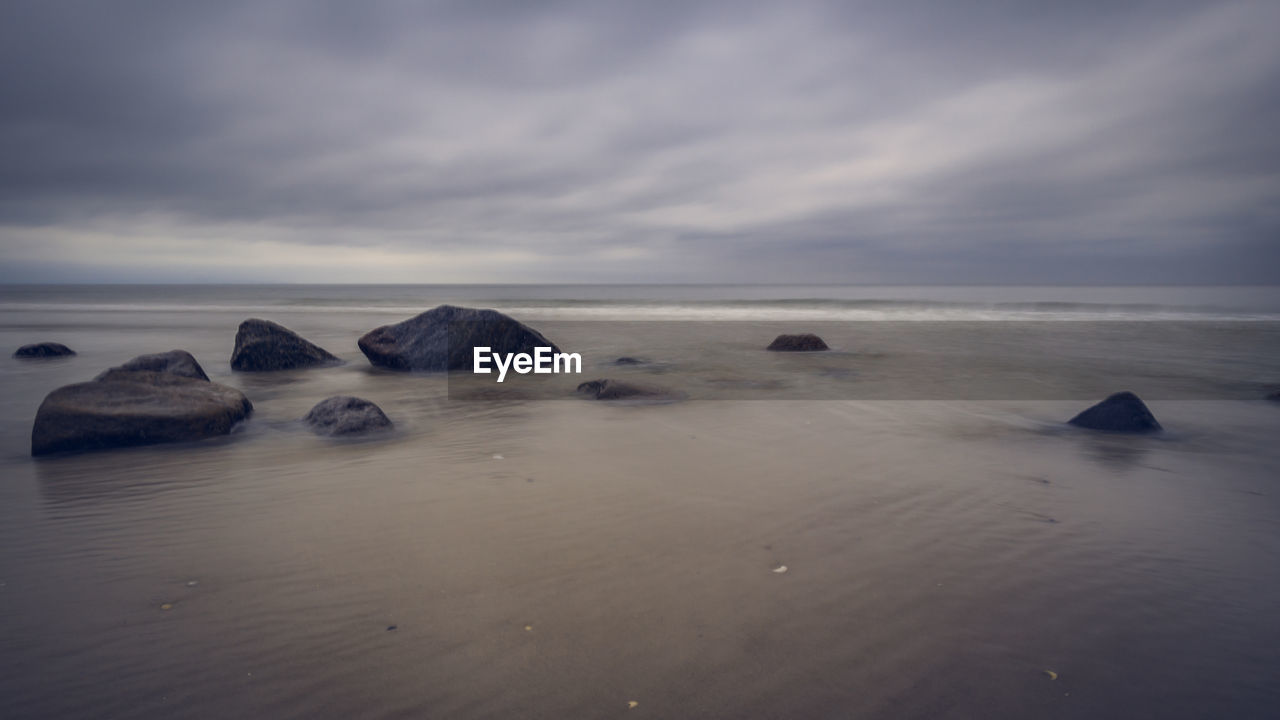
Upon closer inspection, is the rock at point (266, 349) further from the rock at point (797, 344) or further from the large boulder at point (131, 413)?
the rock at point (797, 344)

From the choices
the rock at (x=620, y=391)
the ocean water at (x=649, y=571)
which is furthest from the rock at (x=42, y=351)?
the rock at (x=620, y=391)

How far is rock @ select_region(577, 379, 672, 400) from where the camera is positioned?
7227mm

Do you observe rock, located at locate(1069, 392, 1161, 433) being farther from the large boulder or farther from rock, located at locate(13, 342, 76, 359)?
rock, located at locate(13, 342, 76, 359)

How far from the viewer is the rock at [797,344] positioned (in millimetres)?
12665

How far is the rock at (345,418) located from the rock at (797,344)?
8.94 metres

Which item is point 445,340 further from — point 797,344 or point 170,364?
point 797,344

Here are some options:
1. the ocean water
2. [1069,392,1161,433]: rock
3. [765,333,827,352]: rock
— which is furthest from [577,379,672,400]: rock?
[765,333,827,352]: rock

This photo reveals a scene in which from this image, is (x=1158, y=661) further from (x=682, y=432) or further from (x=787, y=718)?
(x=682, y=432)

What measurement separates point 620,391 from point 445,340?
4.19m

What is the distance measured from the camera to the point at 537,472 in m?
4.38

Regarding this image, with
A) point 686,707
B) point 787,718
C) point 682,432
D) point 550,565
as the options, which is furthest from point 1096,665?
point 682,432

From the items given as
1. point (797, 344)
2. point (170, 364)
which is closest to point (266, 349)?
point (170, 364)

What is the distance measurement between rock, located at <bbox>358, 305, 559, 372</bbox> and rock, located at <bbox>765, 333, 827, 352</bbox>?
5.19 metres

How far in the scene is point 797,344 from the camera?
502 inches
